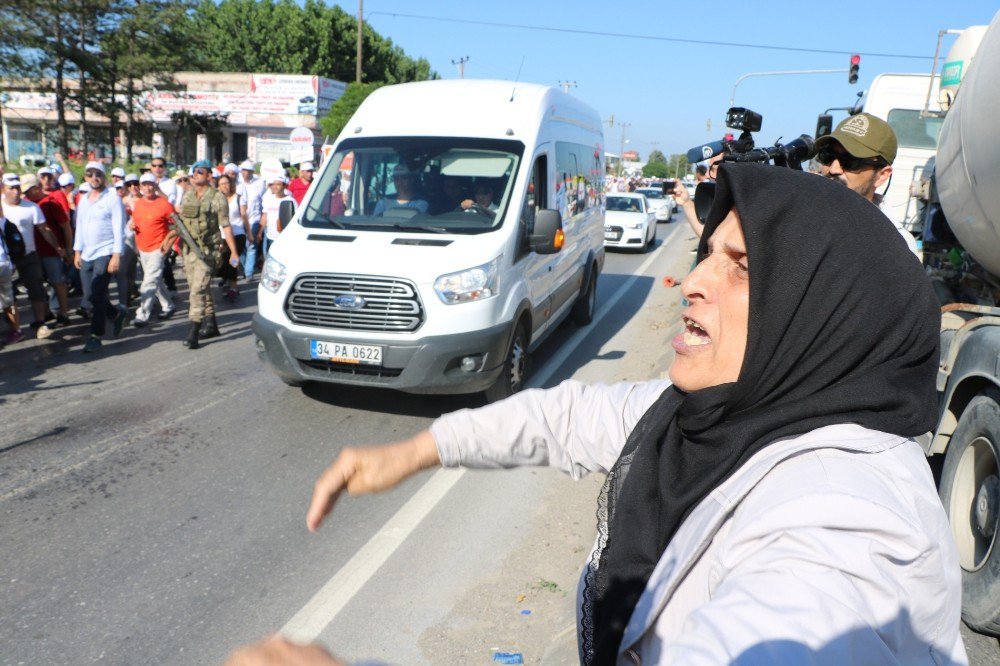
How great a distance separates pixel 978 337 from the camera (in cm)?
386

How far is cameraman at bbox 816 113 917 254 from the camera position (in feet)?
14.5

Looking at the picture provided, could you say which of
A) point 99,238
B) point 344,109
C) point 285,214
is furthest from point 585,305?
point 344,109

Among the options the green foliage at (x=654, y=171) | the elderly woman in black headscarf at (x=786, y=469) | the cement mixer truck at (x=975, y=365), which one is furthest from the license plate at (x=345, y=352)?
the green foliage at (x=654, y=171)

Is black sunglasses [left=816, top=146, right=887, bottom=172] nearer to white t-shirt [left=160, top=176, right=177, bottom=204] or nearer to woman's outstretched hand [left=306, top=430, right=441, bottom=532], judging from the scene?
woman's outstretched hand [left=306, top=430, right=441, bottom=532]

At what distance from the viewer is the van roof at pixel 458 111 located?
717 centimetres

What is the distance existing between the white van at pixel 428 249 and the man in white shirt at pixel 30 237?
409 cm

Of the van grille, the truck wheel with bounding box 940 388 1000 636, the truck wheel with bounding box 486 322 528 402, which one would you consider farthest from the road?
the van grille

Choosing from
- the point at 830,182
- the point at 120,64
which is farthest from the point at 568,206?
the point at 120,64

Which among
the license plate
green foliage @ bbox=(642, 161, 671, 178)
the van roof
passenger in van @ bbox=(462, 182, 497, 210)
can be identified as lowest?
the license plate

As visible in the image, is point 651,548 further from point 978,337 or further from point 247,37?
point 247,37

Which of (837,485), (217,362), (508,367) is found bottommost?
(217,362)

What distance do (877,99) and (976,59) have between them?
15.7 feet

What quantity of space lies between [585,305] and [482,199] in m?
3.84

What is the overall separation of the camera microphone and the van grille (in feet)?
7.33
